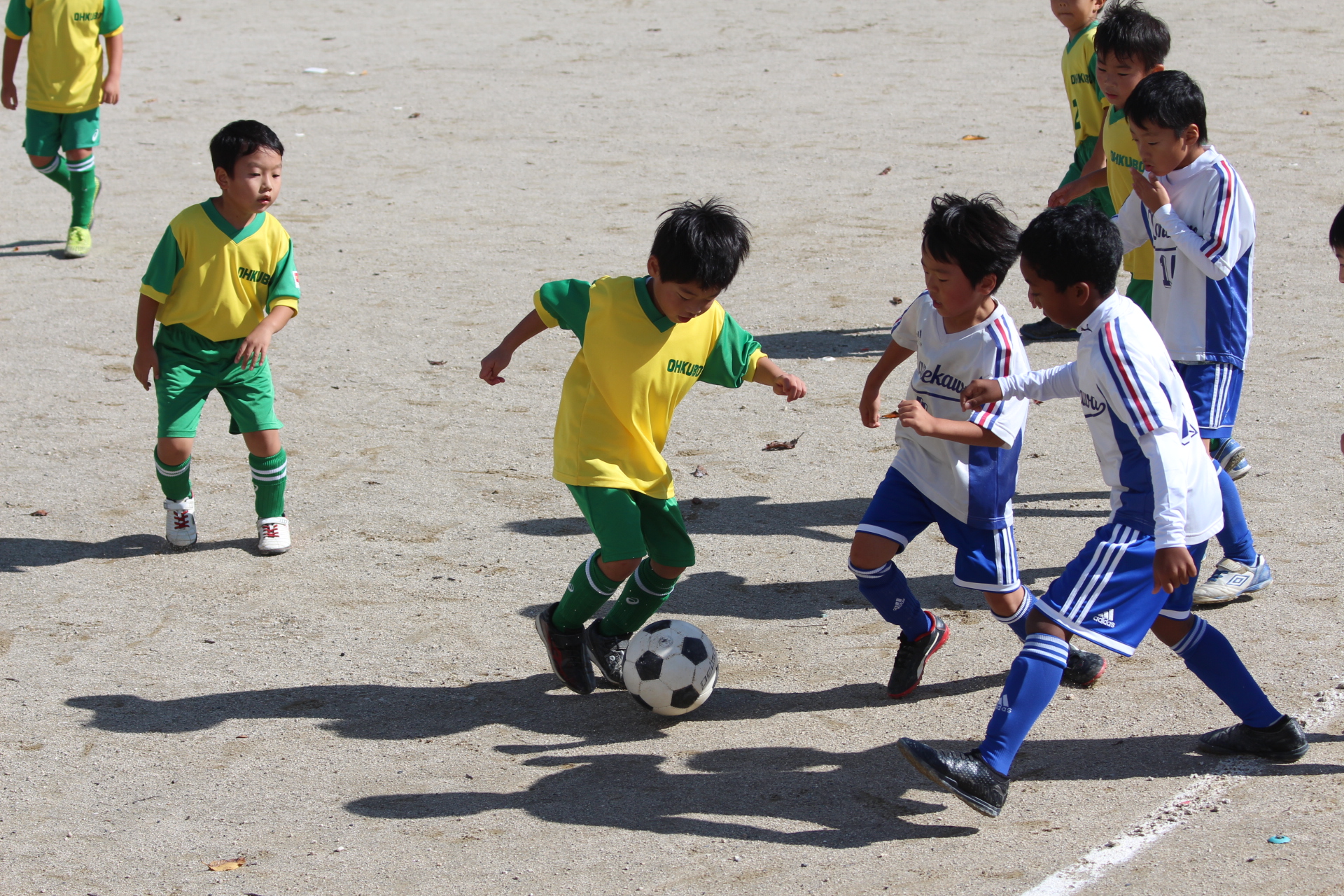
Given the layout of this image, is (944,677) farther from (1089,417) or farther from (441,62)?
(441,62)

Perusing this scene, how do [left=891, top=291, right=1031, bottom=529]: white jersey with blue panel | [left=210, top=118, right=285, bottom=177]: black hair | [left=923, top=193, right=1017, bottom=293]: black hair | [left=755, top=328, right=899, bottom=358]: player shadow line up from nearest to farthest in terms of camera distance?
1. [left=923, top=193, right=1017, bottom=293]: black hair
2. [left=891, top=291, right=1031, bottom=529]: white jersey with blue panel
3. [left=210, top=118, right=285, bottom=177]: black hair
4. [left=755, top=328, right=899, bottom=358]: player shadow

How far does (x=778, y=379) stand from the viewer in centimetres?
430

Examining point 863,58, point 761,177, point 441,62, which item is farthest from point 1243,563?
point 441,62

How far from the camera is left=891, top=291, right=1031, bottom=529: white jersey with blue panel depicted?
13.7 ft

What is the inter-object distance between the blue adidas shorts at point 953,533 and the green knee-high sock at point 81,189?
7.29 meters

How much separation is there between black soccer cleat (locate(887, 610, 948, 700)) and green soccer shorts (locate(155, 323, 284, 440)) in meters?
2.76

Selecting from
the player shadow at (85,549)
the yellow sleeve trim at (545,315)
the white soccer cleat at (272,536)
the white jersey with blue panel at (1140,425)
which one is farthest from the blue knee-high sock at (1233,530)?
the player shadow at (85,549)

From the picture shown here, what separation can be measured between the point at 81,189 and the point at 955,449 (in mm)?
7575

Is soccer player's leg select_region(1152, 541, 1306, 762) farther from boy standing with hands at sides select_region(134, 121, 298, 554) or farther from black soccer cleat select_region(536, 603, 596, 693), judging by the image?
boy standing with hands at sides select_region(134, 121, 298, 554)

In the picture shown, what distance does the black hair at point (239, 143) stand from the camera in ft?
17.4

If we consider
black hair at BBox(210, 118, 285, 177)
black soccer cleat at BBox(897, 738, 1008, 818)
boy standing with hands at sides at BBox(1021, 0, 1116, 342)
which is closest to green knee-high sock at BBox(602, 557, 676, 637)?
black soccer cleat at BBox(897, 738, 1008, 818)

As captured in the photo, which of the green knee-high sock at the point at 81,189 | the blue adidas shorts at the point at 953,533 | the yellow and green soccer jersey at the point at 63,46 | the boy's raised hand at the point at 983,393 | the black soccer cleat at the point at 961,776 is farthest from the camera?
the green knee-high sock at the point at 81,189

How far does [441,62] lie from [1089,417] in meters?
13.3

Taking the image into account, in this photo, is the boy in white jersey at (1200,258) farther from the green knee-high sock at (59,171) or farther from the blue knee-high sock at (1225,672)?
the green knee-high sock at (59,171)
